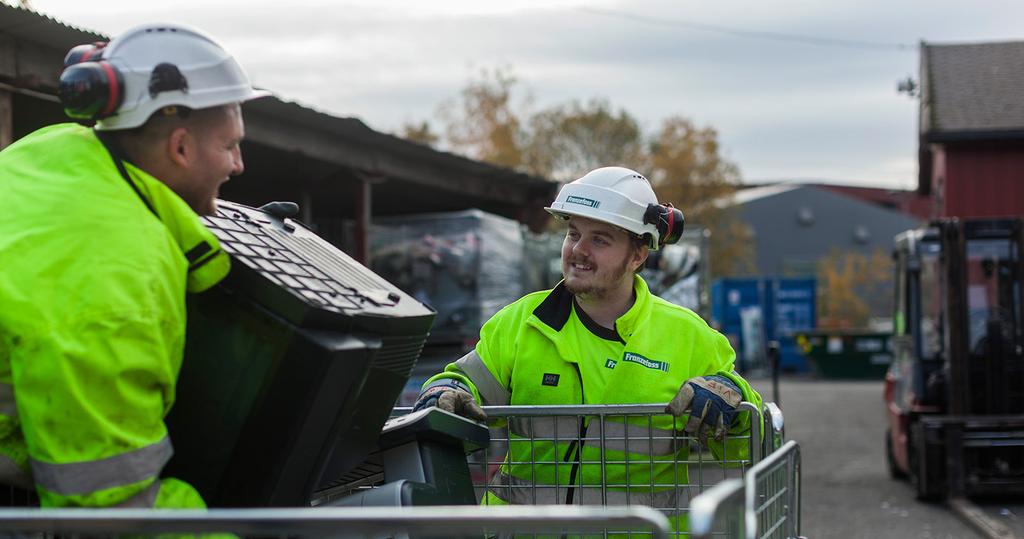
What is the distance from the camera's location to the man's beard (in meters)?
4.17

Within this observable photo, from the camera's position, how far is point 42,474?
224 centimetres

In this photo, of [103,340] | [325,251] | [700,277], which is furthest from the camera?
[700,277]

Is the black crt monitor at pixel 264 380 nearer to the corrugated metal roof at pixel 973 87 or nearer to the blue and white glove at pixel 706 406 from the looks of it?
the blue and white glove at pixel 706 406

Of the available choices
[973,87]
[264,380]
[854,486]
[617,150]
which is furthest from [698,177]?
[264,380]

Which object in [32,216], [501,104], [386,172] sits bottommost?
[32,216]

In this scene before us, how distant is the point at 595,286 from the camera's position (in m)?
4.17

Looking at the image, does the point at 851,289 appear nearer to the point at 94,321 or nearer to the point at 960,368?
the point at 960,368

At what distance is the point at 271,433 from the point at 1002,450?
1179cm

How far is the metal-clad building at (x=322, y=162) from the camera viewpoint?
8.41 metres

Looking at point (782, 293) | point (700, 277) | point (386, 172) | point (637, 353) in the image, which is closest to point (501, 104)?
point (782, 293)

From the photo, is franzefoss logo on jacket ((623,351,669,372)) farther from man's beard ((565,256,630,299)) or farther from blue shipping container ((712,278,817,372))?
blue shipping container ((712,278,817,372))

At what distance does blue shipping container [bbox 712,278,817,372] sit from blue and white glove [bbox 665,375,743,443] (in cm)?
3392

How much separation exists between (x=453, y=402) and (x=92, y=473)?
1628 mm

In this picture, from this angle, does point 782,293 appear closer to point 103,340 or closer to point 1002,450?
point 1002,450
